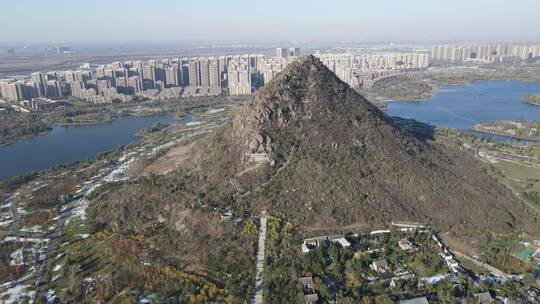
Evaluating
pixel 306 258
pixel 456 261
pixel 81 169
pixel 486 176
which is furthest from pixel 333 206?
pixel 81 169

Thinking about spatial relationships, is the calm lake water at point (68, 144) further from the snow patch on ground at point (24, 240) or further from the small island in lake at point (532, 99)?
the small island in lake at point (532, 99)

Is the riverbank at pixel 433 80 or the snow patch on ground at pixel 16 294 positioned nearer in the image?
the snow patch on ground at pixel 16 294

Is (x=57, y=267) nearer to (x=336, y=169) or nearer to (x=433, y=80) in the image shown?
(x=336, y=169)

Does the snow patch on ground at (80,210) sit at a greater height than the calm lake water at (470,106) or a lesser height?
lesser

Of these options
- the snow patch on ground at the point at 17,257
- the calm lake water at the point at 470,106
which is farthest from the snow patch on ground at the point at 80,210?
the calm lake water at the point at 470,106

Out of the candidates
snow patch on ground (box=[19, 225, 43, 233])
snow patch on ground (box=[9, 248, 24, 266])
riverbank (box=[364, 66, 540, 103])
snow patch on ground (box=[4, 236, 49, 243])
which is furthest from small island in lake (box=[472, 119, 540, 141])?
snow patch on ground (box=[9, 248, 24, 266])

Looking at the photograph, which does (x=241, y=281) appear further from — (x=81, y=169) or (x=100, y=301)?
(x=81, y=169)
